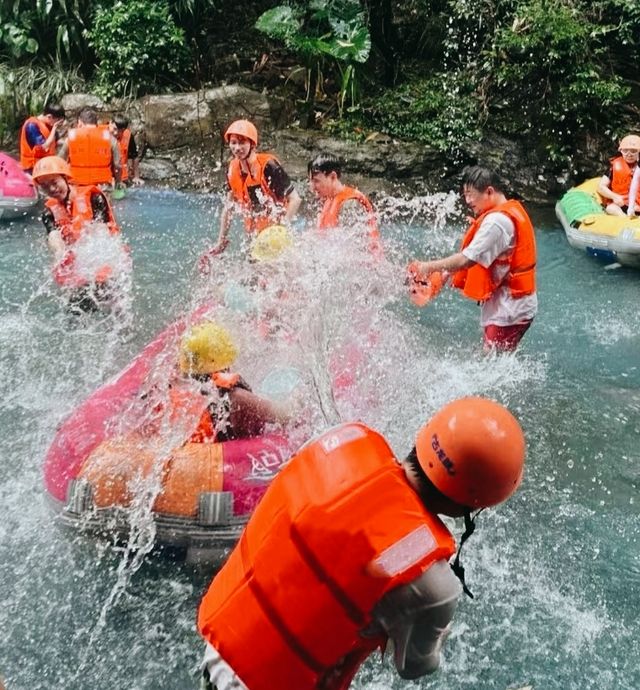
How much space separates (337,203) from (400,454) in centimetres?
206

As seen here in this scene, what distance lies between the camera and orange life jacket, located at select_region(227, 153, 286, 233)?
6.11 m

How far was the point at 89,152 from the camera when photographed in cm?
958

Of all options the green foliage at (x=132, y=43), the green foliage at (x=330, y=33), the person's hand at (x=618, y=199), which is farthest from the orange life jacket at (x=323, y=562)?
the green foliage at (x=132, y=43)

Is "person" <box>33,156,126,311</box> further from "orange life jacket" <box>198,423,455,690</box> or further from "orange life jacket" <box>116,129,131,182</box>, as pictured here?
"orange life jacket" <box>116,129,131,182</box>

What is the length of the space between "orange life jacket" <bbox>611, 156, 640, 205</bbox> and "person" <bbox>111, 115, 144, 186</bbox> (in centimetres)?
657

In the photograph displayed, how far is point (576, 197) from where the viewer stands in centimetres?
945

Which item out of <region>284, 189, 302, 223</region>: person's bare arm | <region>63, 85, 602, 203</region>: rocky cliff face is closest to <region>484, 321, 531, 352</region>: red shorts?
<region>284, 189, 302, 223</region>: person's bare arm

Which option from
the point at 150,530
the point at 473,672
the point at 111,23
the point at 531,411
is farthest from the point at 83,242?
the point at 111,23

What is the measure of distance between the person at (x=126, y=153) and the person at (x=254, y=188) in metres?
4.46

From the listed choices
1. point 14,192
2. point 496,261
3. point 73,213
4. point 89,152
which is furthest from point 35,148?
point 496,261

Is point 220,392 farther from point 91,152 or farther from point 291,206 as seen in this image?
point 91,152

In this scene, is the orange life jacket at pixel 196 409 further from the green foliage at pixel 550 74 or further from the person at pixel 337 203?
the green foliage at pixel 550 74

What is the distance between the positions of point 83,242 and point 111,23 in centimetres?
771

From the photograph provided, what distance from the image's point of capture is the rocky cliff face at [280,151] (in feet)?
36.8
